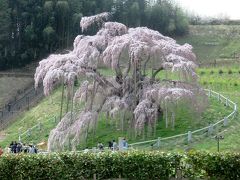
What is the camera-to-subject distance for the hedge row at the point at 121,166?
55.2ft

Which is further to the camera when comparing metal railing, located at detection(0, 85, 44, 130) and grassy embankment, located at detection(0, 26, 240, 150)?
metal railing, located at detection(0, 85, 44, 130)

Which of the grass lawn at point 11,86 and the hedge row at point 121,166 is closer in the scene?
the hedge row at point 121,166

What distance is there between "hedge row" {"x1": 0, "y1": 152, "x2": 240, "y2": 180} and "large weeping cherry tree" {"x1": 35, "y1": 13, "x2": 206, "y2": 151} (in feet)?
28.9

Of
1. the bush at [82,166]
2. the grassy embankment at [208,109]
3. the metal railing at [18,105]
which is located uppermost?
the bush at [82,166]

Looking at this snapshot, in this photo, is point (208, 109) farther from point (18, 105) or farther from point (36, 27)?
point (36, 27)

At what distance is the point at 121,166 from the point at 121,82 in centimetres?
1253

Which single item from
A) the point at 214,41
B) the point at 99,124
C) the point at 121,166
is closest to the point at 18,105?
the point at 99,124

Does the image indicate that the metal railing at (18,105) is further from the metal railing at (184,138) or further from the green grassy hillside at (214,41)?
the green grassy hillside at (214,41)

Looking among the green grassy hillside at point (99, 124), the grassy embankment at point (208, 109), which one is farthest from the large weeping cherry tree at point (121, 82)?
the grassy embankment at point (208, 109)

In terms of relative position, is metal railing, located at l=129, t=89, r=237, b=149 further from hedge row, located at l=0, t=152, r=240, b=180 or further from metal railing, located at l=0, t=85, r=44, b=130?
metal railing, located at l=0, t=85, r=44, b=130

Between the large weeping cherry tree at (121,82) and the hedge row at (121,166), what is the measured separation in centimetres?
882

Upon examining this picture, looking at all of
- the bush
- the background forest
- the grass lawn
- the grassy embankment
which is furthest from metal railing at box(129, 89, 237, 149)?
the background forest

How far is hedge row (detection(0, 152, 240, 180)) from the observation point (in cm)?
1681

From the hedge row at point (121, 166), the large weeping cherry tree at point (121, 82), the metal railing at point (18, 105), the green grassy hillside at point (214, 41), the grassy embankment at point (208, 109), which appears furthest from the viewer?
the green grassy hillside at point (214, 41)
